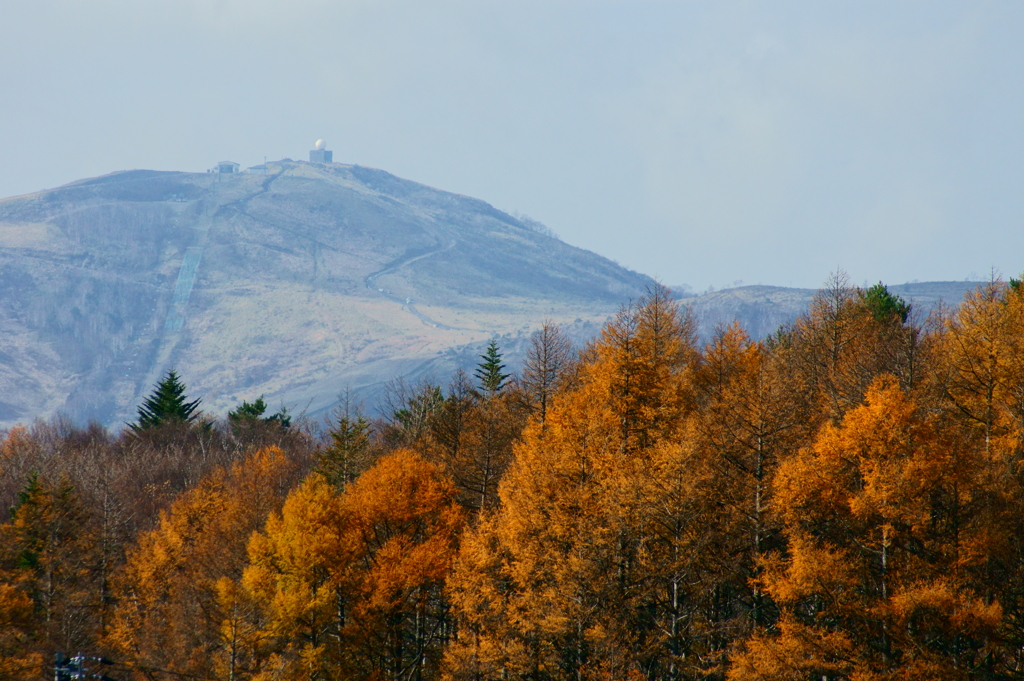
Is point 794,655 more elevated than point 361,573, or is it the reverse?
point 794,655

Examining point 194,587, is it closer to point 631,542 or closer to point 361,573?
point 361,573

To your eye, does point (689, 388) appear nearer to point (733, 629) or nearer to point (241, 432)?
Result: point (733, 629)

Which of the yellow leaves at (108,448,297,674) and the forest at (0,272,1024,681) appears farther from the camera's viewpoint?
the yellow leaves at (108,448,297,674)

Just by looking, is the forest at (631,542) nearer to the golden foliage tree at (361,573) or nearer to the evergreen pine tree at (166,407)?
the golden foliage tree at (361,573)

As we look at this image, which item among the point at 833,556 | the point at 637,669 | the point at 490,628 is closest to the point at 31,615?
the point at 490,628

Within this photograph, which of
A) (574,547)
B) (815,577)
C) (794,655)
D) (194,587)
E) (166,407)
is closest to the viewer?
(794,655)

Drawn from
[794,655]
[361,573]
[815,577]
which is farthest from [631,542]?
[361,573]

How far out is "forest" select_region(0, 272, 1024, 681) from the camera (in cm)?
3366

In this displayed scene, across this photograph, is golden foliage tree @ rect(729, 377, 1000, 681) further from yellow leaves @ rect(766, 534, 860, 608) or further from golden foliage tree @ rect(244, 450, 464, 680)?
golden foliage tree @ rect(244, 450, 464, 680)

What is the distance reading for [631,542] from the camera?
39.3m

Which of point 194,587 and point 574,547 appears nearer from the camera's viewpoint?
point 574,547

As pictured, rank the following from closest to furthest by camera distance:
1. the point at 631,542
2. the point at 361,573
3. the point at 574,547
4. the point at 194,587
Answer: the point at 574,547
the point at 631,542
the point at 361,573
the point at 194,587

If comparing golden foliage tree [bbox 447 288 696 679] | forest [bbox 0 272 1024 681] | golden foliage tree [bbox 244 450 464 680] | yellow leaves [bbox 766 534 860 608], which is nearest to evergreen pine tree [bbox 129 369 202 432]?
forest [bbox 0 272 1024 681]

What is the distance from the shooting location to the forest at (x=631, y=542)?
33656mm
